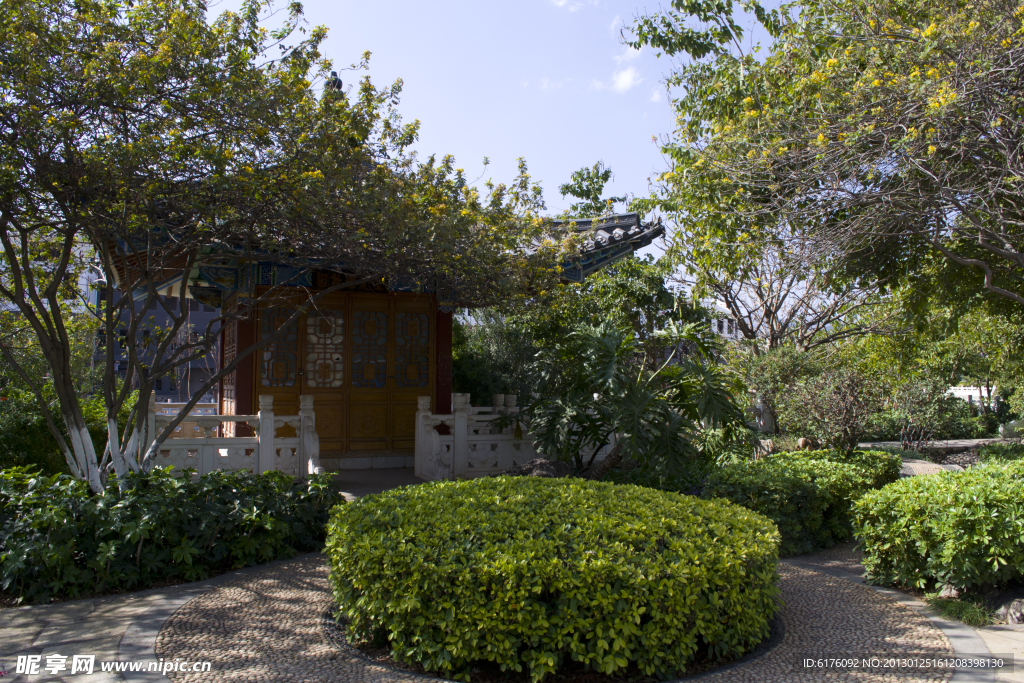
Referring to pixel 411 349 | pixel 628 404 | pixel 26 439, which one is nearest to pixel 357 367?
pixel 411 349

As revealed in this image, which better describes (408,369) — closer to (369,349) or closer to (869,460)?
(369,349)

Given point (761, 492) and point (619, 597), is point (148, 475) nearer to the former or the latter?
point (619, 597)

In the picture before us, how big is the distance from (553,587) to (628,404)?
3.97 m

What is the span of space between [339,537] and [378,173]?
135 inches

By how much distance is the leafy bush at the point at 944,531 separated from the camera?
179 inches

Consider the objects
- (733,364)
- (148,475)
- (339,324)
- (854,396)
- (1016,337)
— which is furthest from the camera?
(733,364)

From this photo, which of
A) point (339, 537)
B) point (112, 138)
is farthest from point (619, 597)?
point (112, 138)

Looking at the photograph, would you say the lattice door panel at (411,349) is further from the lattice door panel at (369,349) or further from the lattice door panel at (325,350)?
the lattice door panel at (325,350)

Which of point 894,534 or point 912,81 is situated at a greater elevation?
point 912,81

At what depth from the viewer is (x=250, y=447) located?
8.13 m

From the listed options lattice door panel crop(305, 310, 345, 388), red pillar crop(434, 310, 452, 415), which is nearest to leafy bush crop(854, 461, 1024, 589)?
red pillar crop(434, 310, 452, 415)

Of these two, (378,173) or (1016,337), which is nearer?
(378,173)

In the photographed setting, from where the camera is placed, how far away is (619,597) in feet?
11.6

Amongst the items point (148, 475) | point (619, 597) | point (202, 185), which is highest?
point (202, 185)
